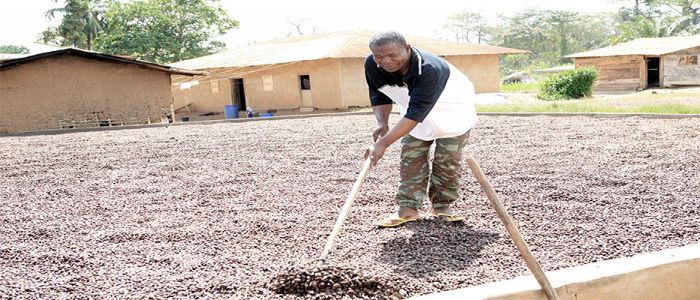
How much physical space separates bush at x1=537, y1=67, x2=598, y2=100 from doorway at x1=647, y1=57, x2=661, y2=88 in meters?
5.85

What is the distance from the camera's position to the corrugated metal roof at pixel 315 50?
21.3 meters

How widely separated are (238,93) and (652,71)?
1669 cm

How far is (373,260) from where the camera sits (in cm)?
322

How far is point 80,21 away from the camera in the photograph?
39031mm

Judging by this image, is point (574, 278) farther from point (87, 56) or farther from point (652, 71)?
point (652, 71)

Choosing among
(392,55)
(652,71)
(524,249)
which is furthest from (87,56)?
(652,71)

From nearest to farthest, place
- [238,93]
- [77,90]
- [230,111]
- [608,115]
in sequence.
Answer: [608,115] < [77,90] < [230,111] < [238,93]

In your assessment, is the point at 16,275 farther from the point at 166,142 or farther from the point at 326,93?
the point at 326,93

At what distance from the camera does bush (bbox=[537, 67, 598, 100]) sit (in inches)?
890

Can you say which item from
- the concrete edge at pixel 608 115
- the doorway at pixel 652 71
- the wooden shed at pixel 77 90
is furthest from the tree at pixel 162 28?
the concrete edge at pixel 608 115

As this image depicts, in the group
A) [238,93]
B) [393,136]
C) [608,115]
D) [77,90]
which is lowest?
[608,115]

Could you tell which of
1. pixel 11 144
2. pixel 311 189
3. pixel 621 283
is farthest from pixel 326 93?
pixel 621 283

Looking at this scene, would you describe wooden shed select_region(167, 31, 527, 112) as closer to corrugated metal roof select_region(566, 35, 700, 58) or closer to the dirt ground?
corrugated metal roof select_region(566, 35, 700, 58)

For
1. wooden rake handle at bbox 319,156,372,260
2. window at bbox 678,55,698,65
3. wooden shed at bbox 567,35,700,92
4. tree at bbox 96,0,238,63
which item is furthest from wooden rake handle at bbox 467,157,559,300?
tree at bbox 96,0,238,63
